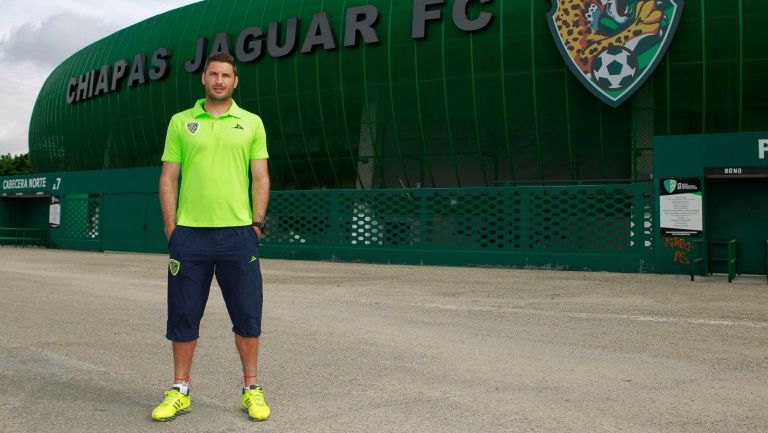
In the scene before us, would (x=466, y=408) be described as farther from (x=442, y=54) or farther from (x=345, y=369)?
(x=442, y=54)

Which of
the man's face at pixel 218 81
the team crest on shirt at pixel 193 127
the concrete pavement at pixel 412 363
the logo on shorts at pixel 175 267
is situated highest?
the man's face at pixel 218 81

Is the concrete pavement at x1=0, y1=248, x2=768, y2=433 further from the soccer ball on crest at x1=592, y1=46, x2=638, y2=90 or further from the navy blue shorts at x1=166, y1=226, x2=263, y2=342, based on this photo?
the soccer ball on crest at x1=592, y1=46, x2=638, y2=90

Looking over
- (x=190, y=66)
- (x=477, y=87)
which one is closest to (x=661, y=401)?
(x=477, y=87)

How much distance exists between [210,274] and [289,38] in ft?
69.8

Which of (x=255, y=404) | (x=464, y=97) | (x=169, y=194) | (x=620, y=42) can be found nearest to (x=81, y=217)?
(x=464, y=97)

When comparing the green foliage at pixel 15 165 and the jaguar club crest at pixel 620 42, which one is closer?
the jaguar club crest at pixel 620 42

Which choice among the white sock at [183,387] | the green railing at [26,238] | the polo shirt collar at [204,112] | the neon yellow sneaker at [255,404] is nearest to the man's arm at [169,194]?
the polo shirt collar at [204,112]

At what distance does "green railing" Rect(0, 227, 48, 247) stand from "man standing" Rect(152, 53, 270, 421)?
2813 centimetres

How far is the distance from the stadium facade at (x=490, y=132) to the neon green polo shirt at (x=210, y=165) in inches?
479

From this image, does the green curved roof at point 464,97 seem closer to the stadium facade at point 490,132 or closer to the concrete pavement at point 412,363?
the stadium facade at point 490,132

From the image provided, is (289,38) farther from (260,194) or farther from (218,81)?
(260,194)

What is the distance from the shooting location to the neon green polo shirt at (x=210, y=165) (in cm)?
349

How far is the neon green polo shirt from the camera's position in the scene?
137 inches

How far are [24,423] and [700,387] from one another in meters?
4.04
